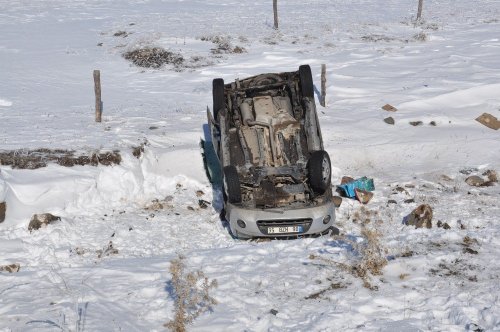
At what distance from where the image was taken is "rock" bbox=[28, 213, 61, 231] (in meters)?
8.58

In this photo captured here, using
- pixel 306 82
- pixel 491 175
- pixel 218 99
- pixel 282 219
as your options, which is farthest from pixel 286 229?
pixel 491 175

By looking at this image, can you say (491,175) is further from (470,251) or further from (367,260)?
(367,260)

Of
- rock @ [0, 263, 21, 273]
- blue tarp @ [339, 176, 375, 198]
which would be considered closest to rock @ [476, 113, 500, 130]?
blue tarp @ [339, 176, 375, 198]

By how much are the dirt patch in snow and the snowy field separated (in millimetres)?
158

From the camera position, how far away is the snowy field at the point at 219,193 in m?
5.92

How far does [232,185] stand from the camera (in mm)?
8375

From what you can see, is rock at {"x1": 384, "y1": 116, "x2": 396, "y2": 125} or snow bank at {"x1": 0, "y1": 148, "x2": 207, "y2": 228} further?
rock at {"x1": 384, "y1": 116, "x2": 396, "y2": 125}

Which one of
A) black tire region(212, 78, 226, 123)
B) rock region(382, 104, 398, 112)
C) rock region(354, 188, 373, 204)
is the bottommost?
rock region(354, 188, 373, 204)

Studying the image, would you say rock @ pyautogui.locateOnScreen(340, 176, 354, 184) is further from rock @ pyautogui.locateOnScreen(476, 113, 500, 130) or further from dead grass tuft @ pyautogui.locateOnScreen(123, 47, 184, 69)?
dead grass tuft @ pyautogui.locateOnScreen(123, 47, 184, 69)

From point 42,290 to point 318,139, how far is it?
5.52 metres

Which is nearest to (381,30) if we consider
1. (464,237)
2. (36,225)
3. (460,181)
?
(460,181)

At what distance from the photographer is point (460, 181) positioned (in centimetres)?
1044

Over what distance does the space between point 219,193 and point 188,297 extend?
4846mm

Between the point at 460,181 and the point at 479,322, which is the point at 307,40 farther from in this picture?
the point at 479,322
